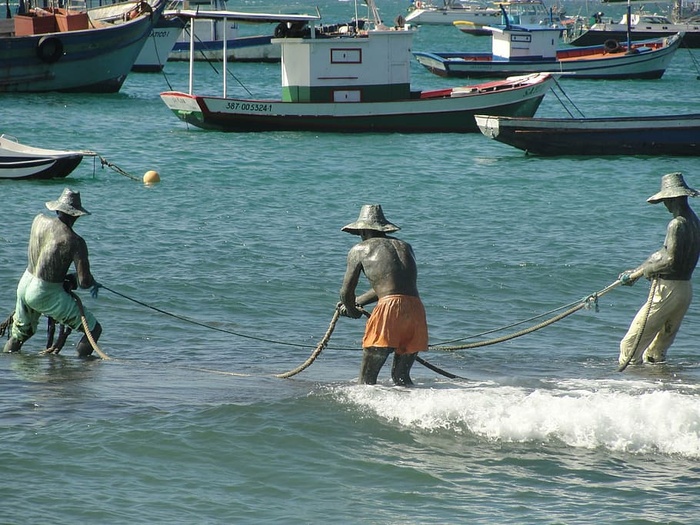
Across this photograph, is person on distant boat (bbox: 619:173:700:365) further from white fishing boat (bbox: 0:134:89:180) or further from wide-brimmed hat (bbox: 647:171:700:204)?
white fishing boat (bbox: 0:134:89:180)

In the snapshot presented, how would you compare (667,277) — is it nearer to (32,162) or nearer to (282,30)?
(32,162)

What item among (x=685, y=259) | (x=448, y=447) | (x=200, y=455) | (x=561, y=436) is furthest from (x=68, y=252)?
(x=685, y=259)

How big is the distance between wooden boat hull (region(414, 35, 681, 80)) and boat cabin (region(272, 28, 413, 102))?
17455 millimetres

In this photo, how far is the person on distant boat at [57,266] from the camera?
917 centimetres

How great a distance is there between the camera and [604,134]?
24.5 meters

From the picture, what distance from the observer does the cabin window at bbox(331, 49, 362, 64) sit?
27203 millimetres

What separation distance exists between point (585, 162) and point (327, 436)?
17988mm

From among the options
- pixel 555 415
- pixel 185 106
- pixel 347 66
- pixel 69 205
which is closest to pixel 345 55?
pixel 347 66

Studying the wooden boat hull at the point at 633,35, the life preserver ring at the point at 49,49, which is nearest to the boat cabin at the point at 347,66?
the life preserver ring at the point at 49,49

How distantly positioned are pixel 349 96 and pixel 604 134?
22.3 ft

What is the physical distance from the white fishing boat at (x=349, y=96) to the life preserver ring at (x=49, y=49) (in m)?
9.01

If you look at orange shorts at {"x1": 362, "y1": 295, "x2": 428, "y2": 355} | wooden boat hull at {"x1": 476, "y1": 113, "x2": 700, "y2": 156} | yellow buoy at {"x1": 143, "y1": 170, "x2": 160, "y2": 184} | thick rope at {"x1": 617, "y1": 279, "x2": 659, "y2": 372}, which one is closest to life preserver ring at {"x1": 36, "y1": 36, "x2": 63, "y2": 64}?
yellow buoy at {"x1": 143, "y1": 170, "x2": 160, "y2": 184}

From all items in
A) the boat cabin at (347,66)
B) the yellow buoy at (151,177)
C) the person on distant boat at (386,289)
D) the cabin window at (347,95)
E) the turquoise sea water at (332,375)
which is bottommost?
the turquoise sea water at (332,375)

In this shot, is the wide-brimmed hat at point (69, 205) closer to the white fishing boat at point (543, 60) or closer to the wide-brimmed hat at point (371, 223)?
the wide-brimmed hat at point (371, 223)
